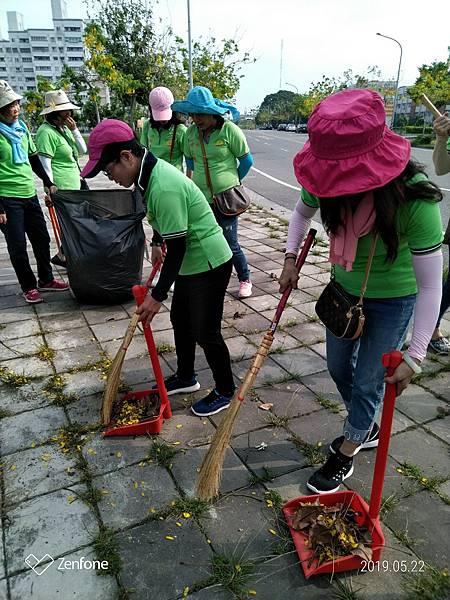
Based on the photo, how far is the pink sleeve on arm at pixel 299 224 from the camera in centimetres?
200

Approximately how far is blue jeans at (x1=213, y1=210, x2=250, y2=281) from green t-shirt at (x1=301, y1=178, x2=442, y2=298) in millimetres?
1897

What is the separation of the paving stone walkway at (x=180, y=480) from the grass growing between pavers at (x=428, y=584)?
1.1 inches

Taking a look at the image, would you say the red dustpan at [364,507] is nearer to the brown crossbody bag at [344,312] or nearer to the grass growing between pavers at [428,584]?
the grass growing between pavers at [428,584]

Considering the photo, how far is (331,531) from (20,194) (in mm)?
3703

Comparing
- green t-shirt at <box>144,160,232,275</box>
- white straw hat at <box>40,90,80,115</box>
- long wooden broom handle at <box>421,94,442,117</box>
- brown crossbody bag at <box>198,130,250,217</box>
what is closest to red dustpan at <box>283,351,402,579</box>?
green t-shirt at <box>144,160,232,275</box>

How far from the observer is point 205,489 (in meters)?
1.95

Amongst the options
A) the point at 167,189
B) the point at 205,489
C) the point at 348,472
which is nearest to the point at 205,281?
the point at 167,189

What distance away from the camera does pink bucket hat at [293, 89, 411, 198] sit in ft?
4.47

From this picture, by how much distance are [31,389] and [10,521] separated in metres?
1.11

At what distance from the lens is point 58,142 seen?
14.2ft

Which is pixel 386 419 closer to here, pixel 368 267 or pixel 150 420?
pixel 368 267

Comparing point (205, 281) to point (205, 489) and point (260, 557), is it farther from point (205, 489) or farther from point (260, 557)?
point (260, 557)

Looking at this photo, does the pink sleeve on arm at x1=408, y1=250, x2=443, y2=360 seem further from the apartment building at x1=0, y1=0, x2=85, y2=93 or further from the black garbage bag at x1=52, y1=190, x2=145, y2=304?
the apartment building at x1=0, y1=0, x2=85, y2=93

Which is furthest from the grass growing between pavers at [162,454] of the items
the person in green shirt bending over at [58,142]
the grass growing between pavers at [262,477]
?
the person in green shirt bending over at [58,142]
